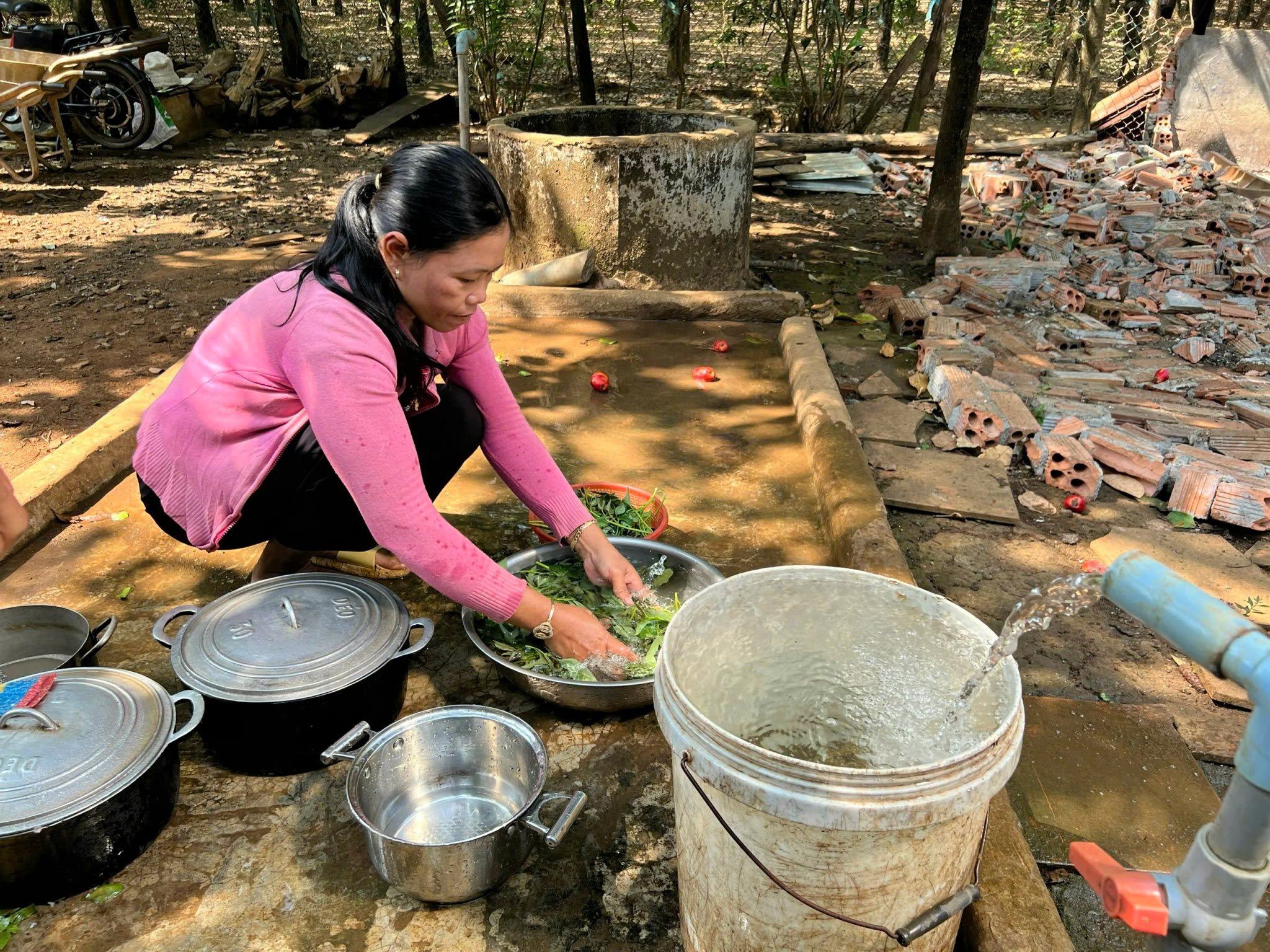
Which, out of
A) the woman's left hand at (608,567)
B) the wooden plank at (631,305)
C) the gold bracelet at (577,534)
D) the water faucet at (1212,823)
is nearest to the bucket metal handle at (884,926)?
the water faucet at (1212,823)

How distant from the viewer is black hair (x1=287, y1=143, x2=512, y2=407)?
5.93 feet

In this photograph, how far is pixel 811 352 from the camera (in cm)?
430

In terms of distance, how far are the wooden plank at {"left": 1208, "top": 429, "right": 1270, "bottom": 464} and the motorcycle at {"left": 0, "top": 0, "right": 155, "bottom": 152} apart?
9667 millimetres

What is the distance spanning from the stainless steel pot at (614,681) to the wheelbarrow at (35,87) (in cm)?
788

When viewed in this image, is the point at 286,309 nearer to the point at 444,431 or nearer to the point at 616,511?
the point at 444,431

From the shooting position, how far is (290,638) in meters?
1.96

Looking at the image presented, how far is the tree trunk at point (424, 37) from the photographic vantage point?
1382cm

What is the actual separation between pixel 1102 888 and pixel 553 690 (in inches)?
49.0

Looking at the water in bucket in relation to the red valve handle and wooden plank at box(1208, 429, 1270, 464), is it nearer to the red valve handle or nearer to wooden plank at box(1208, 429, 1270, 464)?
the red valve handle

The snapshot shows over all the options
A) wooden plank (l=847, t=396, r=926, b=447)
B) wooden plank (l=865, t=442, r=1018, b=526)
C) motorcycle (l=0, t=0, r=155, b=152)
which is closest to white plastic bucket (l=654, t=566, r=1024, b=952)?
wooden plank (l=865, t=442, r=1018, b=526)

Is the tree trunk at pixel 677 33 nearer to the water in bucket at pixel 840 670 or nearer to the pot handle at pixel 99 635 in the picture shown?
the pot handle at pixel 99 635

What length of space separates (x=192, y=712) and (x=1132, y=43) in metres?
14.8

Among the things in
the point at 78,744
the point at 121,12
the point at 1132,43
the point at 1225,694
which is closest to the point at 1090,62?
the point at 1132,43

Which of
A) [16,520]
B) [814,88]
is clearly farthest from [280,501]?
[814,88]
